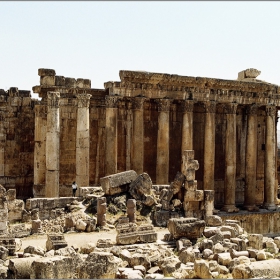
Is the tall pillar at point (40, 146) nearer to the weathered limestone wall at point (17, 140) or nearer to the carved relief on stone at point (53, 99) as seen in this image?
the carved relief on stone at point (53, 99)

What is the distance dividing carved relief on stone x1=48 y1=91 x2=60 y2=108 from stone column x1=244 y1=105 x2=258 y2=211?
44.6 ft

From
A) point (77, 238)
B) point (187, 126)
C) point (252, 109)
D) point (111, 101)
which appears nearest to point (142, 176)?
point (77, 238)

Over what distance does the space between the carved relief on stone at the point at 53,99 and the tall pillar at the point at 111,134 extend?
10.7ft

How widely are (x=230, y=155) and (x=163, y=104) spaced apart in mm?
5958

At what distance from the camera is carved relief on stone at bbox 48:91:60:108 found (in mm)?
25547

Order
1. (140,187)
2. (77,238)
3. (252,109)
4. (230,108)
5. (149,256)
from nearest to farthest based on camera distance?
(149,256) < (77,238) < (140,187) < (230,108) < (252,109)

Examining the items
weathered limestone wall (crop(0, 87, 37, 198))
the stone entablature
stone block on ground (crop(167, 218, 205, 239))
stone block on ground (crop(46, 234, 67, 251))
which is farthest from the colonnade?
stone block on ground (crop(167, 218, 205, 239))

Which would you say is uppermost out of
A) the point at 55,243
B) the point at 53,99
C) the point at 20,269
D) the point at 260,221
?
the point at 53,99

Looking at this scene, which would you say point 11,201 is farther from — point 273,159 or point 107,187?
point 273,159

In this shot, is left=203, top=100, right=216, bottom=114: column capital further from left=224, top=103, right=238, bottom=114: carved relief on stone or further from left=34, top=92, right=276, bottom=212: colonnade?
left=224, top=103, right=238, bottom=114: carved relief on stone

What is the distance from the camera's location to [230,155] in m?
31.7

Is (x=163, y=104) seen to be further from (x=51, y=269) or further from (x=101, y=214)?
(x=51, y=269)

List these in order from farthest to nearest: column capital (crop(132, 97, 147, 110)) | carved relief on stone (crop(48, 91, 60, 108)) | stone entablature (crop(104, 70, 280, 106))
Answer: column capital (crop(132, 97, 147, 110)) → stone entablature (crop(104, 70, 280, 106)) → carved relief on stone (crop(48, 91, 60, 108))

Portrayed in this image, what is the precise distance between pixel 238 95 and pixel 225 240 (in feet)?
53.8
